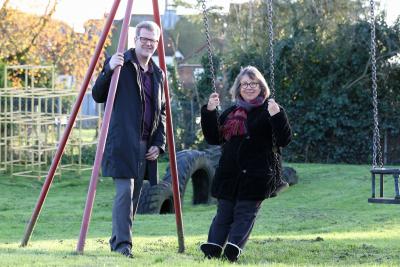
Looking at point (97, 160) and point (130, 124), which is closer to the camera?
point (97, 160)

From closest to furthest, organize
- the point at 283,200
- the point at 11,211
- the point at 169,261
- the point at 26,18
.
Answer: the point at 169,261 < the point at 11,211 < the point at 283,200 < the point at 26,18

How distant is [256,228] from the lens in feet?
39.7

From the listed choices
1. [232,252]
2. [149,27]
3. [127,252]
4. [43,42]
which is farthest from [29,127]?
[232,252]

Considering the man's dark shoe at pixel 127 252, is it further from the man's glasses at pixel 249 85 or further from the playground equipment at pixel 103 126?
the man's glasses at pixel 249 85

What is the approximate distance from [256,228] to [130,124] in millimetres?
4854

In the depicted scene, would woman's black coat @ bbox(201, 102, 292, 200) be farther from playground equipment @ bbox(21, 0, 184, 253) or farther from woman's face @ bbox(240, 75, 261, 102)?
playground equipment @ bbox(21, 0, 184, 253)

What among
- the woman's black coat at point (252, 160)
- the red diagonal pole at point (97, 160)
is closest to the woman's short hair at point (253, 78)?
the woman's black coat at point (252, 160)

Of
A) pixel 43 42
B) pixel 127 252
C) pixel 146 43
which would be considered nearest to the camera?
pixel 127 252

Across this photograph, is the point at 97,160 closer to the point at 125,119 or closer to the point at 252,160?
the point at 125,119

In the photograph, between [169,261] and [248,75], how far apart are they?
5.71 feet

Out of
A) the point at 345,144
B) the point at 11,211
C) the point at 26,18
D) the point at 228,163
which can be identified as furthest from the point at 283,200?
the point at 26,18

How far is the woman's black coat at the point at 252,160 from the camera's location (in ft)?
24.9

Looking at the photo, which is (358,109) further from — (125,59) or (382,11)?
Result: (125,59)

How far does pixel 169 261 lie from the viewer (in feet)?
22.5
